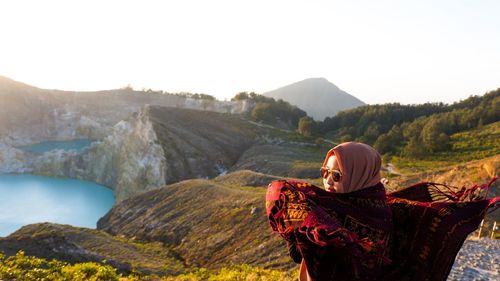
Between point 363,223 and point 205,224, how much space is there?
748 inches

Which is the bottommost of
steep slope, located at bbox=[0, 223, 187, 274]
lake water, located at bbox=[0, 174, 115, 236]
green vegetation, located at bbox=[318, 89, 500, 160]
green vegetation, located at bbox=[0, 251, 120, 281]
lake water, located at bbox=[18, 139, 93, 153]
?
lake water, located at bbox=[0, 174, 115, 236]

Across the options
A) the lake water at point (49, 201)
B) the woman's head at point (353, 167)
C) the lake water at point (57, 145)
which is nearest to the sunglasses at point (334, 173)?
the woman's head at point (353, 167)

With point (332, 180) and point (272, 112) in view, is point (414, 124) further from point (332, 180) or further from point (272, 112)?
point (332, 180)

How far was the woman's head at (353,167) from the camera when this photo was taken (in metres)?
3.01

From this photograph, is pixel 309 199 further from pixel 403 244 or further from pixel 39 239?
pixel 39 239

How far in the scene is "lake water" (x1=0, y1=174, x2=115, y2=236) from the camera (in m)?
40.4

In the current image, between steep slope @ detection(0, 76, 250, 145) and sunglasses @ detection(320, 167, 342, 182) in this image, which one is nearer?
sunglasses @ detection(320, 167, 342, 182)

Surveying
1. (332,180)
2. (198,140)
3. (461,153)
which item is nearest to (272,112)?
(198,140)

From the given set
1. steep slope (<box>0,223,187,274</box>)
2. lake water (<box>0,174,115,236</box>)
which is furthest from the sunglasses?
lake water (<box>0,174,115,236</box>)

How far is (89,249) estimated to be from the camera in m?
17.2

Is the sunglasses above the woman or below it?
above

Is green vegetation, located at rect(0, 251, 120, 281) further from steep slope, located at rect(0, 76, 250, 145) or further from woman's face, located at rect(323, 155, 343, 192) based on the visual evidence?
steep slope, located at rect(0, 76, 250, 145)

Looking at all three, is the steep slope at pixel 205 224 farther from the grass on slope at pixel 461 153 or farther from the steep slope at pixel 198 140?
the grass on slope at pixel 461 153

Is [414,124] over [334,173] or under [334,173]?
under
